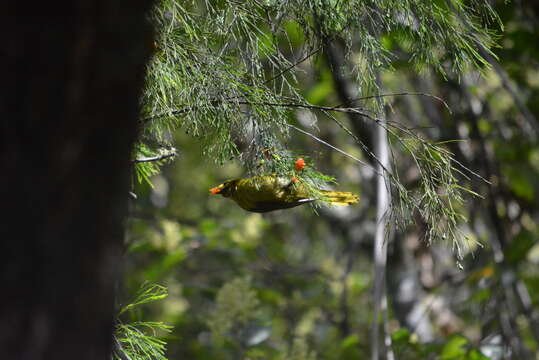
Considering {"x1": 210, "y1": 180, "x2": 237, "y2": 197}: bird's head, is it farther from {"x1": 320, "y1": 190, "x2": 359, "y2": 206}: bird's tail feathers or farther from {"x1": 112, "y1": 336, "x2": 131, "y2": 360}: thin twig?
{"x1": 112, "y1": 336, "x2": 131, "y2": 360}: thin twig

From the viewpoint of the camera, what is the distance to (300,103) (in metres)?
1.48

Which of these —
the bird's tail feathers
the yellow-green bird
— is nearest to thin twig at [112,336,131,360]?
the yellow-green bird

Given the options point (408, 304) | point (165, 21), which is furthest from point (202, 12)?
point (408, 304)

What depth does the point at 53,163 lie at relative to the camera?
0.76 m

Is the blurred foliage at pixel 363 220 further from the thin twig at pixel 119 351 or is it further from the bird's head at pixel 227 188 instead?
the thin twig at pixel 119 351

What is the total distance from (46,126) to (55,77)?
0.19ft

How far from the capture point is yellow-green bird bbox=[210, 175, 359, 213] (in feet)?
4.82

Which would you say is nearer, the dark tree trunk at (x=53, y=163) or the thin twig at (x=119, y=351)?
the dark tree trunk at (x=53, y=163)

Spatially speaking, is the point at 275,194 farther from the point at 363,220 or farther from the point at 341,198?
the point at 363,220

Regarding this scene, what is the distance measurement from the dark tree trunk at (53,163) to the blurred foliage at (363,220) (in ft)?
2.21

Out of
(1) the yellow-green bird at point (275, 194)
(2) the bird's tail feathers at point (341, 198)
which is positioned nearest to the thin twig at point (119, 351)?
(1) the yellow-green bird at point (275, 194)

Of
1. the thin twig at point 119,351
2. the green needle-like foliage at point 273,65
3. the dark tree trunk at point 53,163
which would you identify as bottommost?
the thin twig at point 119,351

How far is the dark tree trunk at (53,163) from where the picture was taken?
75cm

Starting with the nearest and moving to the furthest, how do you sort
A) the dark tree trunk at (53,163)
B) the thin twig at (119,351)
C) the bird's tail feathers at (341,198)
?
the dark tree trunk at (53,163)
the thin twig at (119,351)
the bird's tail feathers at (341,198)
